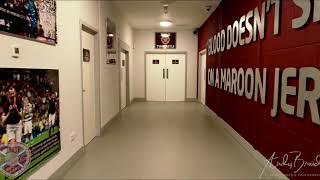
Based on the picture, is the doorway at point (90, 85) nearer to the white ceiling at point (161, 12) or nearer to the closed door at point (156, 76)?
the white ceiling at point (161, 12)

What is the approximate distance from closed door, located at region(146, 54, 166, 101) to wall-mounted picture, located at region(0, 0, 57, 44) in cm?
796

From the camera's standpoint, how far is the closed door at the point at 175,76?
→ 1089cm

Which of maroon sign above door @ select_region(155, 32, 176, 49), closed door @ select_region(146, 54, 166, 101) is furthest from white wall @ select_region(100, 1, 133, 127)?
closed door @ select_region(146, 54, 166, 101)

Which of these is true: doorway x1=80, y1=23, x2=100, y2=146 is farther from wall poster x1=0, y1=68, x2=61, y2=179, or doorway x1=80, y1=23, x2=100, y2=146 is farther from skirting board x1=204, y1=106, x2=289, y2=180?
skirting board x1=204, y1=106, x2=289, y2=180

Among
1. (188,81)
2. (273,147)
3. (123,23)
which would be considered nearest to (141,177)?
(273,147)

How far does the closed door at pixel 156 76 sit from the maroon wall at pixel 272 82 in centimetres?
553

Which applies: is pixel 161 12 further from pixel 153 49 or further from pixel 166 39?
pixel 153 49

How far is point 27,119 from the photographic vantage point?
250 centimetres

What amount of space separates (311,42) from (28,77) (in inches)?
110

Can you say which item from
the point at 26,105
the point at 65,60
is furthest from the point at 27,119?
the point at 65,60

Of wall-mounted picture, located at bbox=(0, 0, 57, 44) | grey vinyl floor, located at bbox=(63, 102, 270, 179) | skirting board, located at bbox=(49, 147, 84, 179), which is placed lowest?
grey vinyl floor, located at bbox=(63, 102, 270, 179)

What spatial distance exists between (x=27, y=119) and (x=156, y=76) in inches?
340

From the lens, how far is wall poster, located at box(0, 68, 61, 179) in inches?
86.3

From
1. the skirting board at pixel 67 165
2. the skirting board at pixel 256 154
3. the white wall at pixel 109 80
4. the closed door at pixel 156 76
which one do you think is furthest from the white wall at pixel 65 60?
the closed door at pixel 156 76
